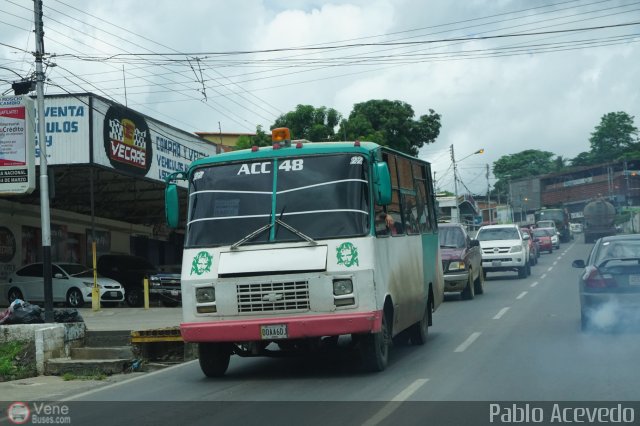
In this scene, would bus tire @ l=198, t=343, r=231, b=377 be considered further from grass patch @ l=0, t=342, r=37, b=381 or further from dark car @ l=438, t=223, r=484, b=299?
dark car @ l=438, t=223, r=484, b=299

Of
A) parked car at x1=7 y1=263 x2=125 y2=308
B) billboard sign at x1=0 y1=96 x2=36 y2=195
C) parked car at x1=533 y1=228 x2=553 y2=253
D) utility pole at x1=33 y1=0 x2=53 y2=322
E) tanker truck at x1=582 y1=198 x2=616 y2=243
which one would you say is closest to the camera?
utility pole at x1=33 y1=0 x2=53 y2=322

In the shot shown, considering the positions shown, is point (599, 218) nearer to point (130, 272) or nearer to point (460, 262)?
point (130, 272)

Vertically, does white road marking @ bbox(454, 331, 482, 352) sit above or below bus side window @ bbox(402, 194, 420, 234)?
below

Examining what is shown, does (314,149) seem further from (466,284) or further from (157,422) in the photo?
(466,284)

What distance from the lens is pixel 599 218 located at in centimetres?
5962

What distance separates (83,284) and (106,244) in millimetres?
9115

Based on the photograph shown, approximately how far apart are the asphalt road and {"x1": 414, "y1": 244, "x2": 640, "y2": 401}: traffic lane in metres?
0.01

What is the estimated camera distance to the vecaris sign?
24.2 metres

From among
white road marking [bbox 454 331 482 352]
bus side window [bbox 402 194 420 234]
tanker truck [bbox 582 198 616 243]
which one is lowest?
white road marking [bbox 454 331 482 352]

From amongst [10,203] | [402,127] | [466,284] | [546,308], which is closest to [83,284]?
[10,203]

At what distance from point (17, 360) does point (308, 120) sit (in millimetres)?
32013

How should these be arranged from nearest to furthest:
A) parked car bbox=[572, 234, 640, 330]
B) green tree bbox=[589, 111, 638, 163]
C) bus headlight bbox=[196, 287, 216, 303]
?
bus headlight bbox=[196, 287, 216, 303]
parked car bbox=[572, 234, 640, 330]
green tree bbox=[589, 111, 638, 163]

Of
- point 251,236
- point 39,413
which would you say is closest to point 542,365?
point 251,236

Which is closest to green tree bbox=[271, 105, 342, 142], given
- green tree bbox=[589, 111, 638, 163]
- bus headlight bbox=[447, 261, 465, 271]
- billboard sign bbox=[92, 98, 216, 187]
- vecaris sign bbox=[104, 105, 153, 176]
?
billboard sign bbox=[92, 98, 216, 187]
